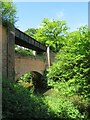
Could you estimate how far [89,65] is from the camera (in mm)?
12414

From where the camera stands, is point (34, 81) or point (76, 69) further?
point (34, 81)

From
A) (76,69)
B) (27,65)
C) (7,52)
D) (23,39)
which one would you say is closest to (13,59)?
(7,52)

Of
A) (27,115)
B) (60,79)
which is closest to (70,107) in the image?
(60,79)

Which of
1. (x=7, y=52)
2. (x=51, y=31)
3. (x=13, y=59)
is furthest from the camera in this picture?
(x=51, y=31)

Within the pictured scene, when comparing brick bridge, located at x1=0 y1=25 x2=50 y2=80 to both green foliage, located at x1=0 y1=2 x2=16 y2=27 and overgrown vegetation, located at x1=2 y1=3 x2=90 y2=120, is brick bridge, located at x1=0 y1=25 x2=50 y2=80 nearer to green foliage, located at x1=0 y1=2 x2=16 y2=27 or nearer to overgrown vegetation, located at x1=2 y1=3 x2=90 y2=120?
green foliage, located at x1=0 y1=2 x2=16 y2=27

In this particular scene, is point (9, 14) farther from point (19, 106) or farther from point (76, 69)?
point (19, 106)

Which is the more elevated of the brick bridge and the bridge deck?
the bridge deck

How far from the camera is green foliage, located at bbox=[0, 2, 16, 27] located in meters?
13.8

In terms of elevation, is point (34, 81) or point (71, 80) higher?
point (34, 81)

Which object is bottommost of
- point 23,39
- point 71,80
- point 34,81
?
point 71,80

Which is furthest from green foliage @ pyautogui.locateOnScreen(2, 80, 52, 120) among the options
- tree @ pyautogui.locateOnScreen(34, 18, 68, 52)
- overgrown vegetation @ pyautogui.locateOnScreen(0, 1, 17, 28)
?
tree @ pyautogui.locateOnScreen(34, 18, 68, 52)

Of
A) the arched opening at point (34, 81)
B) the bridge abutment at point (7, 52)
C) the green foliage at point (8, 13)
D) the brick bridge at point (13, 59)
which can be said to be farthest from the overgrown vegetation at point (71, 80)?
the arched opening at point (34, 81)

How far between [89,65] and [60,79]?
4.67 feet

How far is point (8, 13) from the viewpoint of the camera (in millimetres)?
14266
